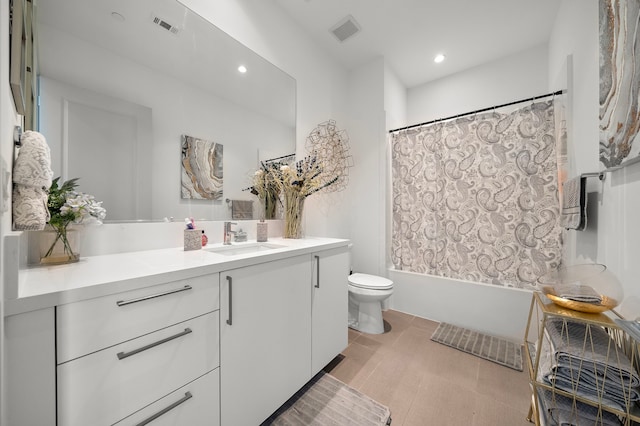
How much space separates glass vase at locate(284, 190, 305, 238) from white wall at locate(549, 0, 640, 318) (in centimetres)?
171

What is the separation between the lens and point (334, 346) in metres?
1.61

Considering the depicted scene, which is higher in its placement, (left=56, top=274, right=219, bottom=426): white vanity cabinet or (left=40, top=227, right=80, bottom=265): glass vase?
(left=40, top=227, right=80, bottom=265): glass vase

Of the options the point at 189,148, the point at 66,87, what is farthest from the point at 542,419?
the point at 66,87

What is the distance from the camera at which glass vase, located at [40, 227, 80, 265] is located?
91 cm

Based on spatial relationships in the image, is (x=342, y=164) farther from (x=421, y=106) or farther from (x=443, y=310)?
(x=443, y=310)

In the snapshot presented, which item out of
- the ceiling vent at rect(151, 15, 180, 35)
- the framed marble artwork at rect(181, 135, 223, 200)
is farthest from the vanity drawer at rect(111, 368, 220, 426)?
the ceiling vent at rect(151, 15, 180, 35)

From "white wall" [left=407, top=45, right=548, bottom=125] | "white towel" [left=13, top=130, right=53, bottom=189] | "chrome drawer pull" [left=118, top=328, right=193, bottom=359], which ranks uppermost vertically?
"white wall" [left=407, top=45, right=548, bottom=125]

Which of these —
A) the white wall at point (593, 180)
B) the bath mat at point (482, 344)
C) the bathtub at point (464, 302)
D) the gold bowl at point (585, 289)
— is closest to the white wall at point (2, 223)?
the gold bowl at point (585, 289)

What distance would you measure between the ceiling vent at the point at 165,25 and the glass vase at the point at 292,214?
3.89 ft

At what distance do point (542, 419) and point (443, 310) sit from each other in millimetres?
1385

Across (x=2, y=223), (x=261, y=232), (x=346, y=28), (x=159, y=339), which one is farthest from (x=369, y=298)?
(x=346, y=28)

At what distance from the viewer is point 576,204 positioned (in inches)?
51.0

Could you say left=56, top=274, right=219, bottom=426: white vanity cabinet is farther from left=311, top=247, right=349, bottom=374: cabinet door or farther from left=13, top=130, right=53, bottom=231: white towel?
left=311, top=247, right=349, bottom=374: cabinet door

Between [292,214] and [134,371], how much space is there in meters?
1.30
